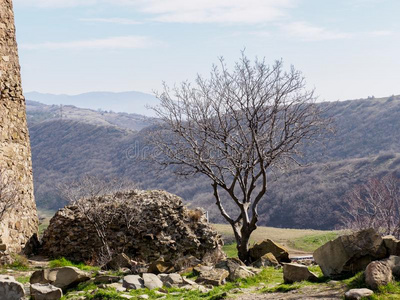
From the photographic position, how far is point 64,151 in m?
115

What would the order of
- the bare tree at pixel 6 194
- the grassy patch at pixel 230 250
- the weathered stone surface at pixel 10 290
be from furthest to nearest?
the grassy patch at pixel 230 250 < the bare tree at pixel 6 194 < the weathered stone surface at pixel 10 290

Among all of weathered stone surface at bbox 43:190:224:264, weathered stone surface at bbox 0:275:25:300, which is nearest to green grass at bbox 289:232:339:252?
weathered stone surface at bbox 43:190:224:264

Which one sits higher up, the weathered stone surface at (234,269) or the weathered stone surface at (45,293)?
the weathered stone surface at (234,269)

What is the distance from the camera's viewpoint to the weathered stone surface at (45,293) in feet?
31.7

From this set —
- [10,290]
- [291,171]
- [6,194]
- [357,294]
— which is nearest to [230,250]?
[291,171]

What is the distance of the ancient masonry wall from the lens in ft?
49.2

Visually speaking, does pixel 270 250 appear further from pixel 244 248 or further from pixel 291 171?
pixel 291 171

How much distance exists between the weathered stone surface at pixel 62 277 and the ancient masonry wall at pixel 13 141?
4.37m

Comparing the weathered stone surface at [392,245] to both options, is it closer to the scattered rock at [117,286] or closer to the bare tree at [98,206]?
the scattered rock at [117,286]

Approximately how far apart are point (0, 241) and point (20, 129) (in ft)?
11.5

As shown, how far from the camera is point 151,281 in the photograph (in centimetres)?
1027

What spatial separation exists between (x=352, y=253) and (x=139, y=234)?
26.8 ft

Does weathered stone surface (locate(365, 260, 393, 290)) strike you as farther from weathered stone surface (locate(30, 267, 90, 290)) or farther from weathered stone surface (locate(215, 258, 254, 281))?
weathered stone surface (locate(30, 267, 90, 290))

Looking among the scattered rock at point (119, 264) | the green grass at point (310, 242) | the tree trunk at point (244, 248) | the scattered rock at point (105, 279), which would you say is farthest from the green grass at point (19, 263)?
the green grass at point (310, 242)
